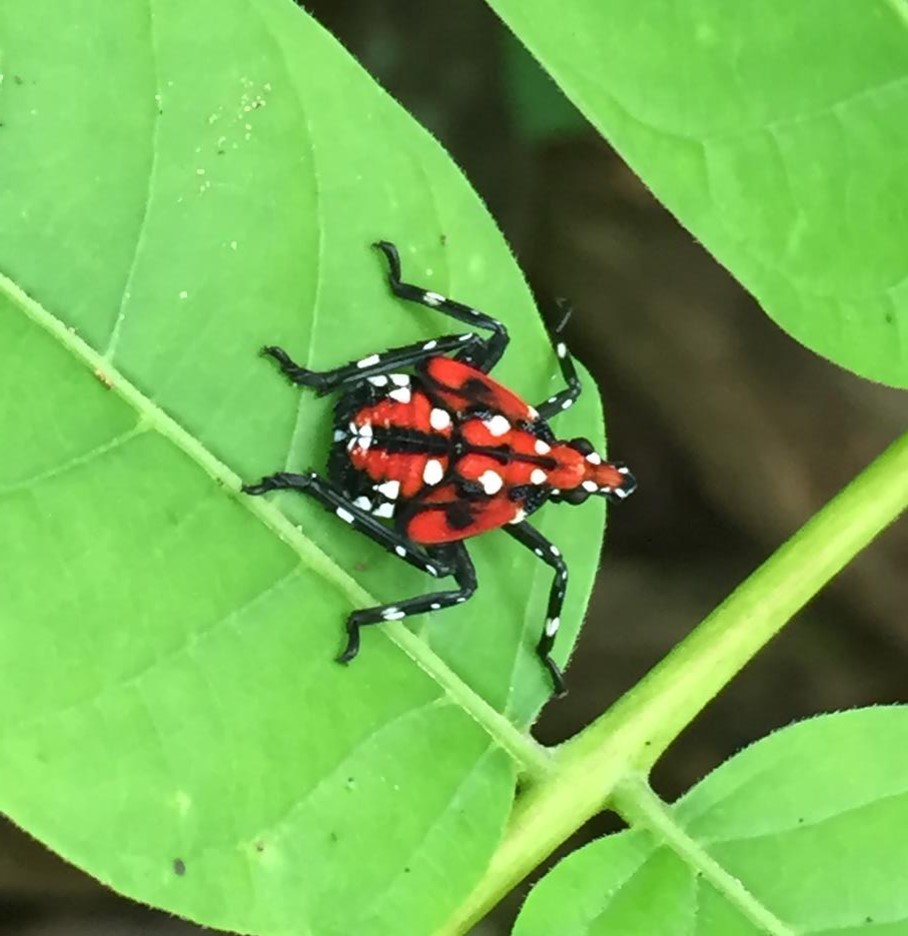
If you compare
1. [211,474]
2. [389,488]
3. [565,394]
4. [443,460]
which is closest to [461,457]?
[443,460]

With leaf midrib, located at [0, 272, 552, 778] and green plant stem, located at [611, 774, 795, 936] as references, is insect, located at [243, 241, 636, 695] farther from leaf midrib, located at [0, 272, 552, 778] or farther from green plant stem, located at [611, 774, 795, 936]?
green plant stem, located at [611, 774, 795, 936]

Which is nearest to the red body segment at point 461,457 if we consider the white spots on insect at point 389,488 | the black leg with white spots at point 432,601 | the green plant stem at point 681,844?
the white spots on insect at point 389,488

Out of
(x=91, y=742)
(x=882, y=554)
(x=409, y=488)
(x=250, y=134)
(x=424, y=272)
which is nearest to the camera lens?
(x=91, y=742)

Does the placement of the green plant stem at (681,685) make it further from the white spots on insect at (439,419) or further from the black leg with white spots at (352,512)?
the white spots on insect at (439,419)

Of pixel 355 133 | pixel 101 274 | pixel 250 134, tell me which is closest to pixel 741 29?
pixel 355 133

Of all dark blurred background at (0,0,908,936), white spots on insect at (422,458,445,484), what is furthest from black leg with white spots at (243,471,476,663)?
dark blurred background at (0,0,908,936)

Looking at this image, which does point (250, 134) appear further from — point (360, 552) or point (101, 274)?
point (360, 552)

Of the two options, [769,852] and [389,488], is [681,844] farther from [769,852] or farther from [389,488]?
[389,488]
